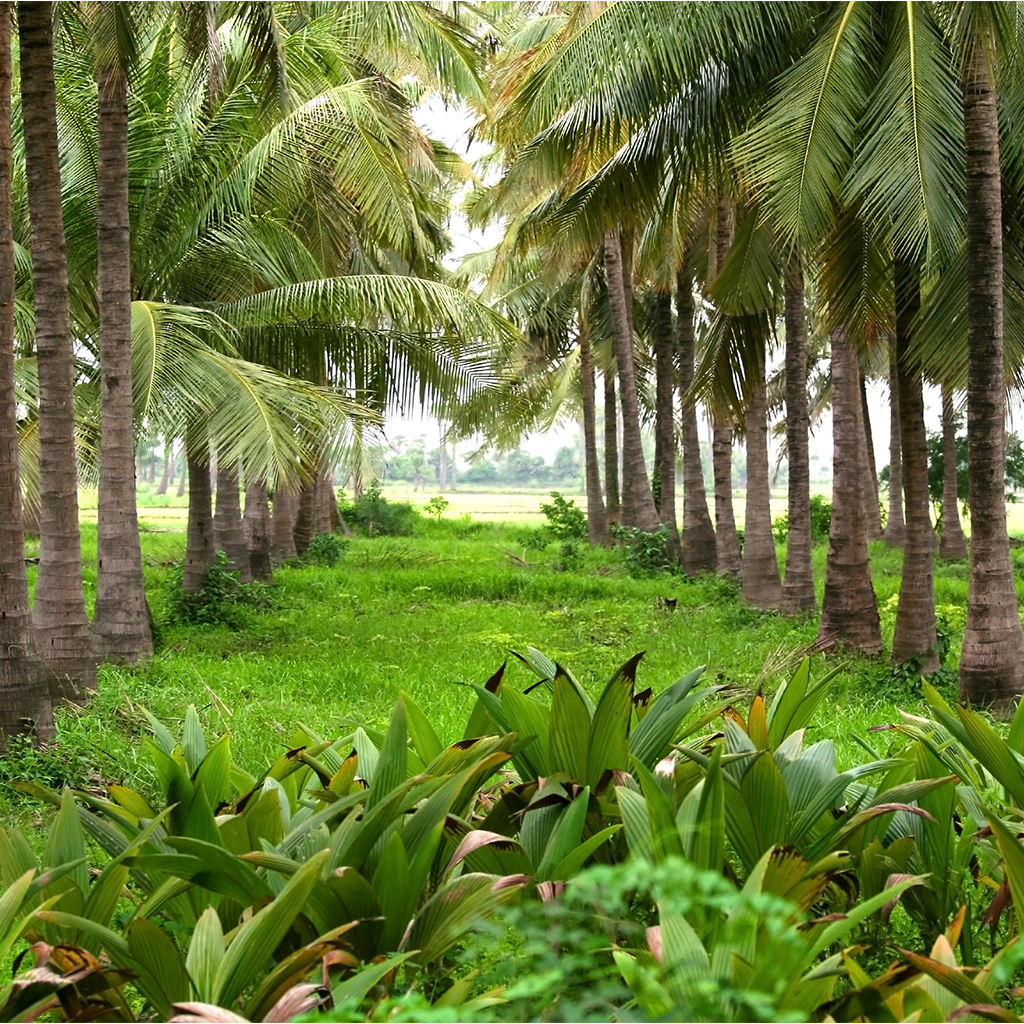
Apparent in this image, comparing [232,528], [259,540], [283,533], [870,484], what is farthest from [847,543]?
[870,484]

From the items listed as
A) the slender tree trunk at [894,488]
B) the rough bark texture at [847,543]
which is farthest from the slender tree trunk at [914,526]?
the slender tree trunk at [894,488]

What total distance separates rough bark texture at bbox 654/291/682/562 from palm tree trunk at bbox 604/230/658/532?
0.48m

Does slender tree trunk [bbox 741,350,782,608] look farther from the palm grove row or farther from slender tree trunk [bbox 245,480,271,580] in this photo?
slender tree trunk [bbox 245,480,271,580]

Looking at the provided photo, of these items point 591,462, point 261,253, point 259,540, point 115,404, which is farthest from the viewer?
point 591,462

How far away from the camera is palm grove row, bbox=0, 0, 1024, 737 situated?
7672mm

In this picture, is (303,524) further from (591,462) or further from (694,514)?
(694,514)

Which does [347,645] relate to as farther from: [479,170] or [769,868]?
[479,170]

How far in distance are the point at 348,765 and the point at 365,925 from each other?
2.32 feet

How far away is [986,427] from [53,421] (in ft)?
21.0

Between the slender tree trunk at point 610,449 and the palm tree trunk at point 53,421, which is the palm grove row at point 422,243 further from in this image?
the slender tree trunk at point 610,449

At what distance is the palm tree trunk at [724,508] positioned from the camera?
15.1 m

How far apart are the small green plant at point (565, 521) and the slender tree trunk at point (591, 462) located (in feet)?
2.14

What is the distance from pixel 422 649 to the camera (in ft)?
33.8

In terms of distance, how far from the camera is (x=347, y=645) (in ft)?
34.9
